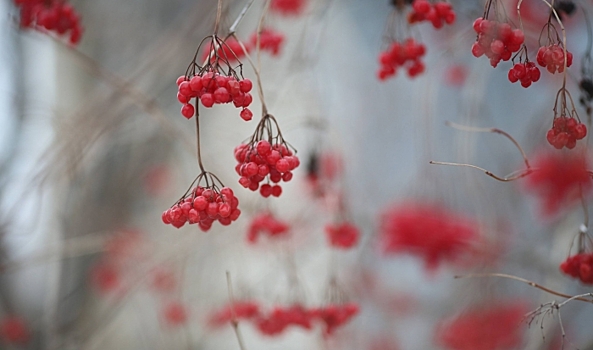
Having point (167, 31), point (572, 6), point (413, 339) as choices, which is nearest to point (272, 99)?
point (167, 31)

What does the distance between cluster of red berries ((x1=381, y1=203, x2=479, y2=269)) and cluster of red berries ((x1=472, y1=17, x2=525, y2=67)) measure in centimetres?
93

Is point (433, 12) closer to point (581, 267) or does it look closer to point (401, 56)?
point (401, 56)

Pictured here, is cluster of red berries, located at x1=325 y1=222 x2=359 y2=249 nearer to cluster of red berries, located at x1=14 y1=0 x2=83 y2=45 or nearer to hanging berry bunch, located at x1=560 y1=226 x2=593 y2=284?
hanging berry bunch, located at x1=560 y1=226 x2=593 y2=284

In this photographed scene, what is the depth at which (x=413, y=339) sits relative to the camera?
2.41 m

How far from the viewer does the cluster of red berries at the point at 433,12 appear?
0.95m

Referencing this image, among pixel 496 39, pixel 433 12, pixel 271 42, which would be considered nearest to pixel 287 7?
pixel 271 42

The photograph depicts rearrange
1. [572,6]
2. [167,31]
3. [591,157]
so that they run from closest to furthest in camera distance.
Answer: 1. [572,6]
2. [591,157]
3. [167,31]

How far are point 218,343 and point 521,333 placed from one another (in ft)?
5.15

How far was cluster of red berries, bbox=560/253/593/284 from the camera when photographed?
83 cm

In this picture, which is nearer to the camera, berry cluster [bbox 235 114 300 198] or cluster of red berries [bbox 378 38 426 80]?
berry cluster [bbox 235 114 300 198]

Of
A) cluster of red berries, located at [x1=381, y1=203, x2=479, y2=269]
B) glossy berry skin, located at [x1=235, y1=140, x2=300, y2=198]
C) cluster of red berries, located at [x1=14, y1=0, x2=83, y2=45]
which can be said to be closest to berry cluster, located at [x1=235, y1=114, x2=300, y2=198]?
glossy berry skin, located at [x1=235, y1=140, x2=300, y2=198]

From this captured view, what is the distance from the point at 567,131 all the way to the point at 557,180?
97 cm

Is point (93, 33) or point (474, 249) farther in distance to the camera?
point (93, 33)

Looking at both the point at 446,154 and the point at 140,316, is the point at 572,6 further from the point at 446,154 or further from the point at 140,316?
the point at 140,316
